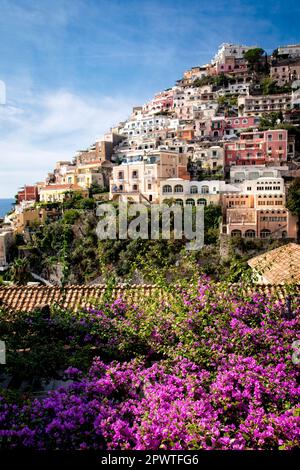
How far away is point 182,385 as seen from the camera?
3842 mm

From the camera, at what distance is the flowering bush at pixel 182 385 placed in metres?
3.09

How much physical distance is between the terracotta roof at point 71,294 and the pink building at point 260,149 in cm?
3461

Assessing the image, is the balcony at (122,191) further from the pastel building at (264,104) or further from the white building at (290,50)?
the white building at (290,50)

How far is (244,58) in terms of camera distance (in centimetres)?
7050

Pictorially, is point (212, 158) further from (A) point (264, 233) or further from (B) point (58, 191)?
(B) point (58, 191)

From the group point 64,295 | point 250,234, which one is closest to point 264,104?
point 250,234

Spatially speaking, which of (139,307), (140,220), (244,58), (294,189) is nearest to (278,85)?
(244,58)

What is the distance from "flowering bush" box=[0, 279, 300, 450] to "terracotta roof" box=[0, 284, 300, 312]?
1.26 metres

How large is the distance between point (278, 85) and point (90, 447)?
69.4 m

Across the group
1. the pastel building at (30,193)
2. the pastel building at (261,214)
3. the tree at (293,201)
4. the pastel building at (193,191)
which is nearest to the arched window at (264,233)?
the pastel building at (261,214)

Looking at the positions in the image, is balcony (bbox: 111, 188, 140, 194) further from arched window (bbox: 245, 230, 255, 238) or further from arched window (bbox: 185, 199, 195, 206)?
arched window (bbox: 245, 230, 255, 238)

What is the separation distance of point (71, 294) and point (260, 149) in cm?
3681

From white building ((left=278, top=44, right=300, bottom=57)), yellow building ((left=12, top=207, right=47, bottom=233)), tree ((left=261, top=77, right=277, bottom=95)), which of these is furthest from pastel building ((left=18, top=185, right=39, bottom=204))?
white building ((left=278, top=44, right=300, bottom=57))
